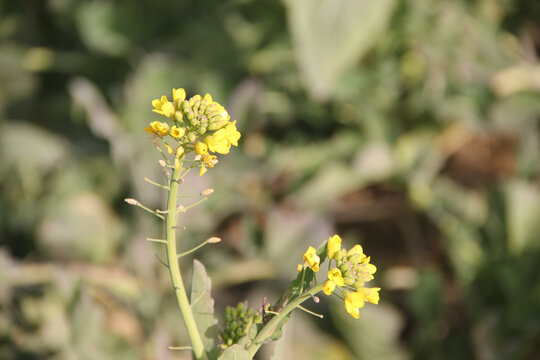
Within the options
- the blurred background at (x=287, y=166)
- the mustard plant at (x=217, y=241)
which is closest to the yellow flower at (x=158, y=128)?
the mustard plant at (x=217, y=241)

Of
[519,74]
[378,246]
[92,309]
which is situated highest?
[519,74]

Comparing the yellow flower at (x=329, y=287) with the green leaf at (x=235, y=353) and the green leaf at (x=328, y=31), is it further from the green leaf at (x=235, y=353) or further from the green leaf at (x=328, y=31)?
the green leaf at (x=328, y=31)

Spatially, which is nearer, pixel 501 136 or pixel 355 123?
pixel 355 123

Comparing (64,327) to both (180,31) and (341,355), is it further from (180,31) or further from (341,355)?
(180,31)

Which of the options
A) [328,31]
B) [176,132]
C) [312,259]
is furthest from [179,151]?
[328,31]

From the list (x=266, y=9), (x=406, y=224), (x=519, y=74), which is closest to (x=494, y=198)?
(x=406, y=224)

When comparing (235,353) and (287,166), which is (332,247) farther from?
(287,166)
